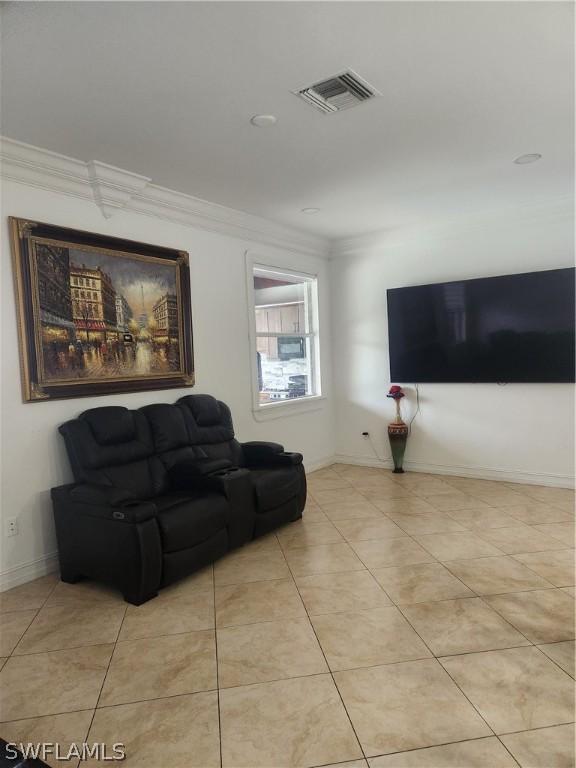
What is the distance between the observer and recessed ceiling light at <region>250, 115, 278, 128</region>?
2609 millimetres

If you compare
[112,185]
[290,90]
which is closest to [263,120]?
[290,90]

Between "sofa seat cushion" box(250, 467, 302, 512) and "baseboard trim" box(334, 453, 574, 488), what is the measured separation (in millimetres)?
2039

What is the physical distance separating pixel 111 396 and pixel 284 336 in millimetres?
2329

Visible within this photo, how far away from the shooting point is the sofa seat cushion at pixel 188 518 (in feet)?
8.83

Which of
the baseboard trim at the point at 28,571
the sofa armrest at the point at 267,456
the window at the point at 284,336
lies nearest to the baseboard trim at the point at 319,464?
the window at the point at 284,336

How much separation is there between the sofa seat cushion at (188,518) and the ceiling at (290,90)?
88.0 inches

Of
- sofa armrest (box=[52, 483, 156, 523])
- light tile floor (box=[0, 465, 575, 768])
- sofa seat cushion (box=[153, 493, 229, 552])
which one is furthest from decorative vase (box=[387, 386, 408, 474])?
sofa armrest (box=[52, 483, 156, 523])

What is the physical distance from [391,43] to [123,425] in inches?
104

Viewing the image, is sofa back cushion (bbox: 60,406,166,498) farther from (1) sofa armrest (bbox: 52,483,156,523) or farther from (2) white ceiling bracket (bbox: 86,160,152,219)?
(2) white ceiling bracket (bbox: 86,160,152,219)

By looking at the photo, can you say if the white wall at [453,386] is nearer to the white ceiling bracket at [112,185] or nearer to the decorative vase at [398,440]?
the decorative vase at [398,440]

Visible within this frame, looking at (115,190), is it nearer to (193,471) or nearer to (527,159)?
(193,471)

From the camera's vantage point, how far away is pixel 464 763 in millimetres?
1549

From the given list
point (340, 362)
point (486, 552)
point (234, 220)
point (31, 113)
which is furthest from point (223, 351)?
point (486, 552)

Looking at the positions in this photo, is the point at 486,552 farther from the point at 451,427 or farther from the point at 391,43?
the point at 391,43
